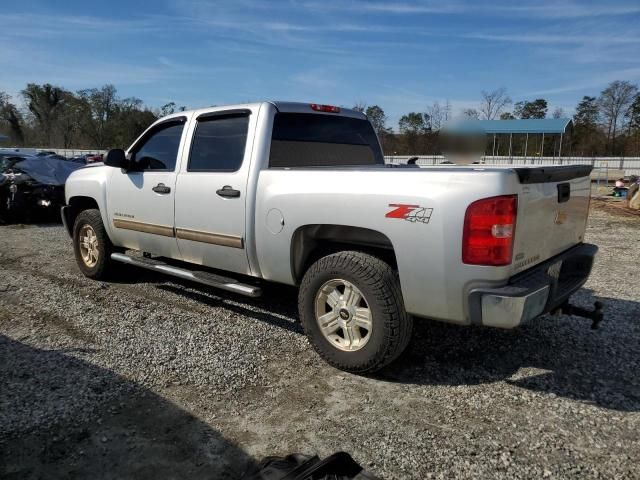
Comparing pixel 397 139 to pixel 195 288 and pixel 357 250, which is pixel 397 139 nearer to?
pixel 195 288

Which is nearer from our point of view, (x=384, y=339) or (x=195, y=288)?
(x=384, y=339)

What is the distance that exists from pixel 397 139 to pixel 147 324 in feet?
46.9

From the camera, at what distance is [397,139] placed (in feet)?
58.0

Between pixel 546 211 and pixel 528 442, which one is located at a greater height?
pixel 546 211

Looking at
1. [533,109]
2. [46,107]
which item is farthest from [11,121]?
[533,109]

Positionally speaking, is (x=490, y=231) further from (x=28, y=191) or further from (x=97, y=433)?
(x=28, y=191)

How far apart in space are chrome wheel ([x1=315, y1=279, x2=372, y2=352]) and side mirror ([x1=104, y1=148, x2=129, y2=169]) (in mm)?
2813

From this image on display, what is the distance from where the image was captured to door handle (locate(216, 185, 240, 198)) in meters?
4.23

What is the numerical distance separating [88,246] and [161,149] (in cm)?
192

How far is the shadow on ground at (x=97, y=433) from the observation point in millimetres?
2635

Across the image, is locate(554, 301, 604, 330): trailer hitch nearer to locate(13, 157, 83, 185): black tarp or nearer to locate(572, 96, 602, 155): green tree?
locate(13, 157, 83, 185): black tarp

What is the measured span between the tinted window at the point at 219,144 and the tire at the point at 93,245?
1872mm

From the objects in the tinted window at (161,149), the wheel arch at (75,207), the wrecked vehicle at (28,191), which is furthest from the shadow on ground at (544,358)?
the wrecked vehicle at (28,191)

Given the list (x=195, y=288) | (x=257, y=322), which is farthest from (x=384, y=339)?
(x=195, y=288)
